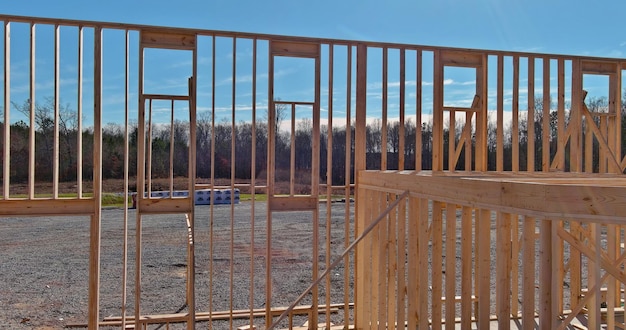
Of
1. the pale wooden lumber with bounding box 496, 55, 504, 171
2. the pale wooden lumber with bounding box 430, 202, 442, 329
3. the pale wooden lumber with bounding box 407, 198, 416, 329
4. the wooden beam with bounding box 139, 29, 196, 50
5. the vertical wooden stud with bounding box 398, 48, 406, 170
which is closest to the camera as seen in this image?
the pale wooden lumber with bounding box 430, 202, 442, 329

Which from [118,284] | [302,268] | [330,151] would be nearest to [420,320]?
[330,151]

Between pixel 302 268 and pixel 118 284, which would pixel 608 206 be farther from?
pixel 118 284

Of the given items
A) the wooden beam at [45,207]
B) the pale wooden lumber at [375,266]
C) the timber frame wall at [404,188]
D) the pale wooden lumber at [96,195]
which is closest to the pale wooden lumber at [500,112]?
the timber frame wall at [404,188]

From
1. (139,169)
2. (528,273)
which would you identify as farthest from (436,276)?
(139,169)

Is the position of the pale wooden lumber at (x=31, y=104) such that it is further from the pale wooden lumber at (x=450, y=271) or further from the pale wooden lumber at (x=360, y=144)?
the pale wooden lumber at (x=450, y=271)

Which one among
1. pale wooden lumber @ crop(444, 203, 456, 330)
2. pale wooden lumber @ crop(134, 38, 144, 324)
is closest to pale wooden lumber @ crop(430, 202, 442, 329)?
pale wooden lumber @ crop(444, 203, 456, 330)

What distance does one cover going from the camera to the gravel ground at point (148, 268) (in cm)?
614

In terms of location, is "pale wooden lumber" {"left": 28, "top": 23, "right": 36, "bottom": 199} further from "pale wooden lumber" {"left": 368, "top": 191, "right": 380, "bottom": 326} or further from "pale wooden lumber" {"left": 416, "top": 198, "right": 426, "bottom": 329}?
"pale wooden lumber" {"left": 416, "top": 198, "right": 426, "bottom": 329}

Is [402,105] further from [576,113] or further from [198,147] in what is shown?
[198,147]

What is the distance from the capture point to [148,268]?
8219mm

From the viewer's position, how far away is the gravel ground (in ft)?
20.1

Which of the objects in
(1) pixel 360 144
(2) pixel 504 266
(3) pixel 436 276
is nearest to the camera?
(2) pixel 504 266

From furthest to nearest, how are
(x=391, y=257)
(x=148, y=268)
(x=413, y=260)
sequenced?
(x=148, y=268) < (x=391, y=257) < (x=413, y=260)

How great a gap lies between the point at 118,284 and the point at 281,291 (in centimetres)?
286
